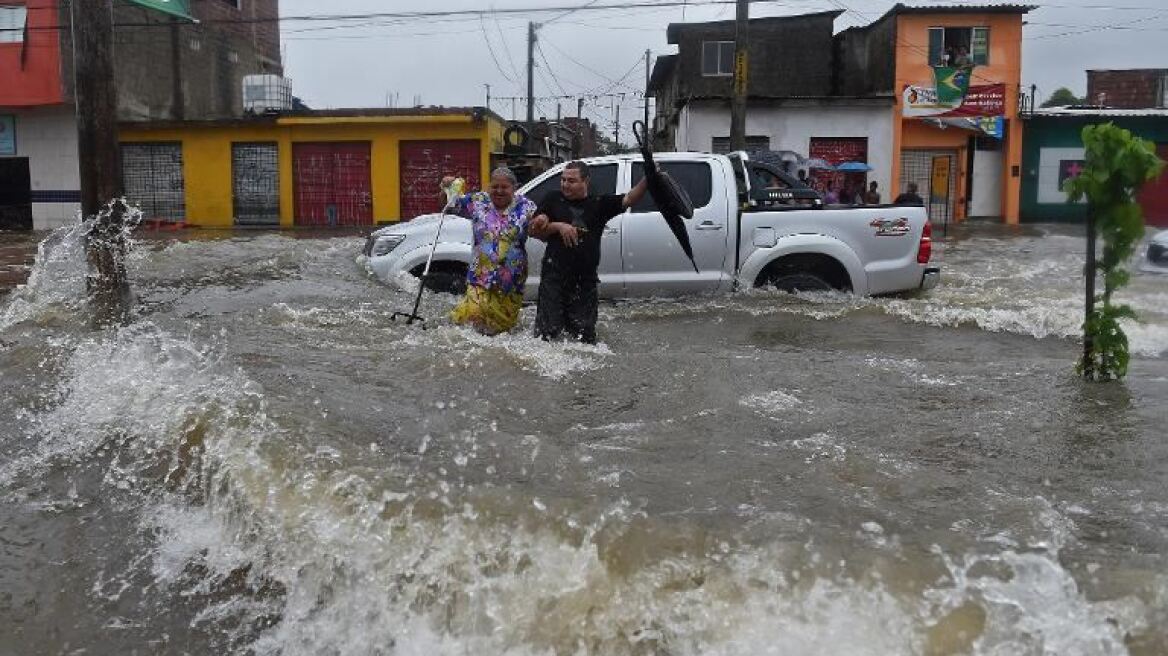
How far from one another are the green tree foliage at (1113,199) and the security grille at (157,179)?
80.4 feet

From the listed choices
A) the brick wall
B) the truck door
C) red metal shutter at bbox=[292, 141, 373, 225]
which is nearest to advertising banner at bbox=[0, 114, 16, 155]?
red metal shutter at bbox=[292, 141, 373, 225]

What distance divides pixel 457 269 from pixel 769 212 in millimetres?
2879

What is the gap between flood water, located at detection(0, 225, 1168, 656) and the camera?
2918 millimetres

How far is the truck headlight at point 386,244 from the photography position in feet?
30.0

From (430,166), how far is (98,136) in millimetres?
17061

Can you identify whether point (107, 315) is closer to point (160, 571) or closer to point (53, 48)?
point (160, 571)

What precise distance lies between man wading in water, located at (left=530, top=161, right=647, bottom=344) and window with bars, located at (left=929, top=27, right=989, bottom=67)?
22.7 meters

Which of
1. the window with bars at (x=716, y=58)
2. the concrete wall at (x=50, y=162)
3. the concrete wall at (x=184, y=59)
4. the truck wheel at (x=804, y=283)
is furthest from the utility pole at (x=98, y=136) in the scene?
the window with bars at (x=716, y=58)

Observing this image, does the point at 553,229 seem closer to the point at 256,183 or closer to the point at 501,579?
the point at 501,579

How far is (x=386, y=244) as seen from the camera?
9.25 meters

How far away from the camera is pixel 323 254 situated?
14070 millimetres

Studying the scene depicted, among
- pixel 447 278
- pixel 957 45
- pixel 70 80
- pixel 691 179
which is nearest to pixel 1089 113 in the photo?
pixel 957 45

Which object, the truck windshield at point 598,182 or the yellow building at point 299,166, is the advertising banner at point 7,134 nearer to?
the yellow building at point 299,166

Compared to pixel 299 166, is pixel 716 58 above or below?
above
